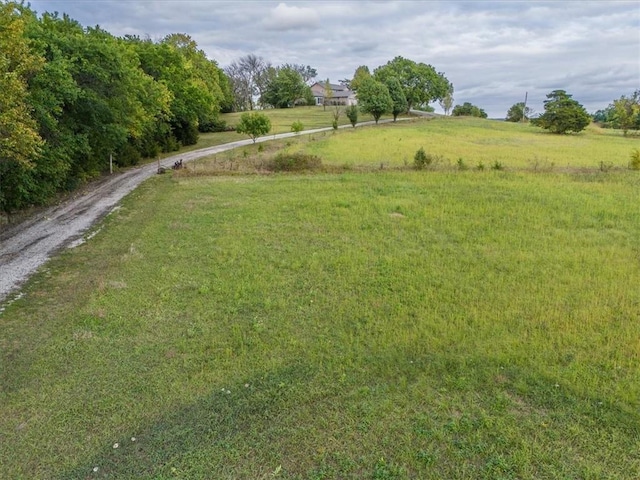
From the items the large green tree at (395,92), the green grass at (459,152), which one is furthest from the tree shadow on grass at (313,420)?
the large green tree at (395,92)

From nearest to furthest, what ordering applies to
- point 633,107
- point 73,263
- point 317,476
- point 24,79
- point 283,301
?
1. point 317,476
2. point 283,301
3. point 73,263
4. point 24,79
5. point 633,107

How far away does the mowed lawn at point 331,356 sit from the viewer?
4.21 meters

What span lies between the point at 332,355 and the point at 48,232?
37.5 feet

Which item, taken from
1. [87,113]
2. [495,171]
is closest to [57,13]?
[87,113]

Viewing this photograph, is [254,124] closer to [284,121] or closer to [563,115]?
[284,121]

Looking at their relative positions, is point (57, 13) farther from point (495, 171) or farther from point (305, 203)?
point (495, 171)

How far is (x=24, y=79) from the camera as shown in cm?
1169

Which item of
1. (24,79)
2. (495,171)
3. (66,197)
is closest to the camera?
(24,79)

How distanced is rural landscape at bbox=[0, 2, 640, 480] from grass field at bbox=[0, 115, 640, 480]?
0.03 meters

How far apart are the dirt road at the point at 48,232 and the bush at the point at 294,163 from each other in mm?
7750

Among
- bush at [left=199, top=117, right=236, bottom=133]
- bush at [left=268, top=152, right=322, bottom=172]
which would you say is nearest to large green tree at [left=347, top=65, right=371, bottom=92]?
bush at [left=199, top=117, right=236, bottom=133]

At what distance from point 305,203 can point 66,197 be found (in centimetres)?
1128

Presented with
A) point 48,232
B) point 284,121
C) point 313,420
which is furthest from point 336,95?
point 313,420

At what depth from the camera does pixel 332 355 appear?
5.92m
